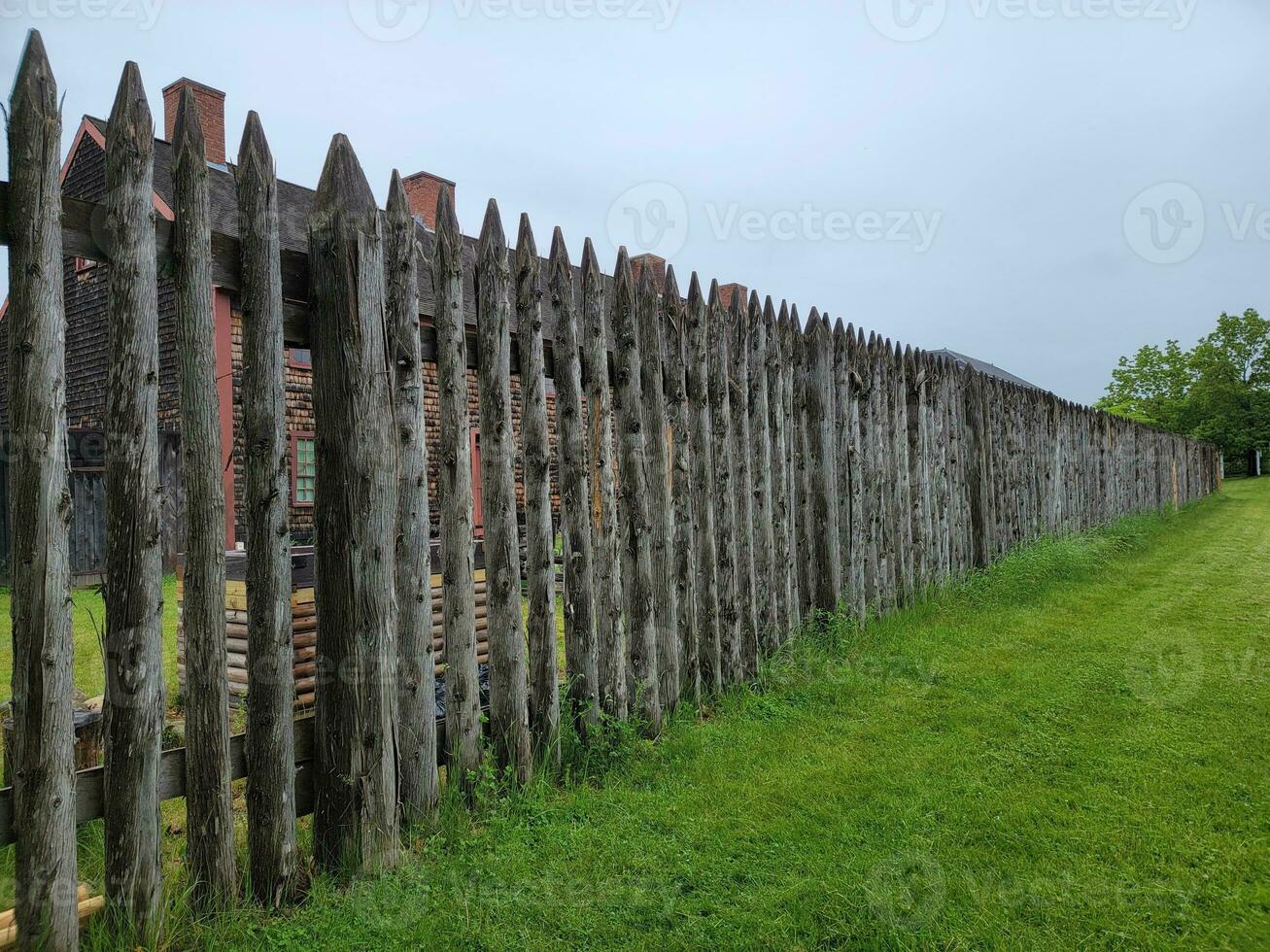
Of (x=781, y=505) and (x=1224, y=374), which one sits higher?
(x=1224, y=374)

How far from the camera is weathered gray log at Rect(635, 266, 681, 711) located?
415 cm

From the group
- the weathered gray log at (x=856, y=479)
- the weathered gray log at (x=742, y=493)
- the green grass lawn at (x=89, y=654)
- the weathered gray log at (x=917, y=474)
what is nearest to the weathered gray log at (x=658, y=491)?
the weathered gray log at (x=742, y=493)

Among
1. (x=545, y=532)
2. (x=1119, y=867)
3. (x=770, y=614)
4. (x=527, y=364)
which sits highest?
(x=527, y=364)

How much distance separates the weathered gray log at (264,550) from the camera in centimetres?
243


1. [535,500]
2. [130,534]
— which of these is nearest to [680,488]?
[535,500]

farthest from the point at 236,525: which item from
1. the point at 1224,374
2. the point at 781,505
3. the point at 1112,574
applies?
the point at 1224,374

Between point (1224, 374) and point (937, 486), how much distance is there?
53803 millimetres

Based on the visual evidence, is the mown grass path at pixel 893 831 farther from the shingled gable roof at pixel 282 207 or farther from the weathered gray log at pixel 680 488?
the shingled gable roof at pixel 282 207

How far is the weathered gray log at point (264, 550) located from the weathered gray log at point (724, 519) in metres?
2.67

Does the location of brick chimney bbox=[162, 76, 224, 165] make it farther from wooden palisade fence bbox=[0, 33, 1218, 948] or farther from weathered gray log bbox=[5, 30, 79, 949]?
weathered gray log bbox=[5, 30, 79, 949]

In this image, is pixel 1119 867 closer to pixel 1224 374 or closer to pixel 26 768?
pixel 26 768

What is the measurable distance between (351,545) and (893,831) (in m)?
2.19

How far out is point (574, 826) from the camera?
2.97m


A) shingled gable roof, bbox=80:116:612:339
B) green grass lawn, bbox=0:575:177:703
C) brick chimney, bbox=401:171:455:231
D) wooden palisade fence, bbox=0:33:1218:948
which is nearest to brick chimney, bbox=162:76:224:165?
shingled gable roof, bbox=80:116:612:339
